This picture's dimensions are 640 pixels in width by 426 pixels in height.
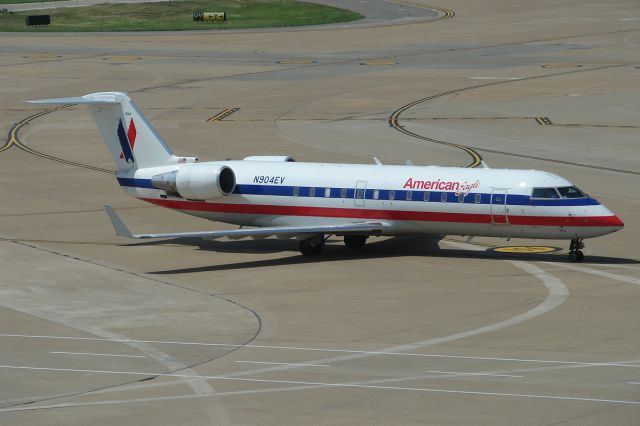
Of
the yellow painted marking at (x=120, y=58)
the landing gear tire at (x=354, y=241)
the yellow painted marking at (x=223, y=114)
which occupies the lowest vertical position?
the yellow painted marking at (x=120, y=58)

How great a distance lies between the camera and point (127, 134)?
47531 mm

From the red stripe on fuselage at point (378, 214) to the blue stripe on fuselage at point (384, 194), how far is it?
428mm

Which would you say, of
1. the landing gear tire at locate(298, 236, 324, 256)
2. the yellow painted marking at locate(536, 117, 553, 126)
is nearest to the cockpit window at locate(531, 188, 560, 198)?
the landing gear tire at locate(298, 236, 324, 256)

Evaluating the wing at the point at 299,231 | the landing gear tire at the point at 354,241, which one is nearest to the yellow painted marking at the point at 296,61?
the landing gear tire at the point at 354,241

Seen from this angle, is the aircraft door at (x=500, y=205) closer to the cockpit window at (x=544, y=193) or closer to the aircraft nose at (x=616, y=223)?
the cockpit window at (x=544, y=193)

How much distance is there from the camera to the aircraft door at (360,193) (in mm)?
43781

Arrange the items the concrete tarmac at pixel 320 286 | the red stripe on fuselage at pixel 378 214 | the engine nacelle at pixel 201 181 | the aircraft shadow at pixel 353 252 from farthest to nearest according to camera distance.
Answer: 1. the engine nacelle at pixel 201 181
2. the aircraft shadow at pixel 353 252
3. the red stripe on fuselage at pixel 378 214
4. the concrete tarmac at pixel 320 286

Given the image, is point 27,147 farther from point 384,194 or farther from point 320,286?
point 320,286

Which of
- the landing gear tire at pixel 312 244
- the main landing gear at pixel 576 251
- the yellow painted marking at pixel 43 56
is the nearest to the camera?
the main landing gear at pixel 576 251

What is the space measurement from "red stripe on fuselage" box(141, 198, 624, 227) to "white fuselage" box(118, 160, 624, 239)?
3 cm

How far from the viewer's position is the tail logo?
47.5 meters

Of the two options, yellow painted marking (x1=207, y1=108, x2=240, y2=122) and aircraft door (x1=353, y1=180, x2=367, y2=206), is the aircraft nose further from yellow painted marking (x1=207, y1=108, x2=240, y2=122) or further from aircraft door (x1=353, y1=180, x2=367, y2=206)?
yellow painted marking (x1=207, y1=108, x2=240, y2=122)

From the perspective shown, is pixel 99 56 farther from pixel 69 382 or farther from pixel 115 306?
pixel 69 382

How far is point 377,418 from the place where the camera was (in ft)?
85.4
